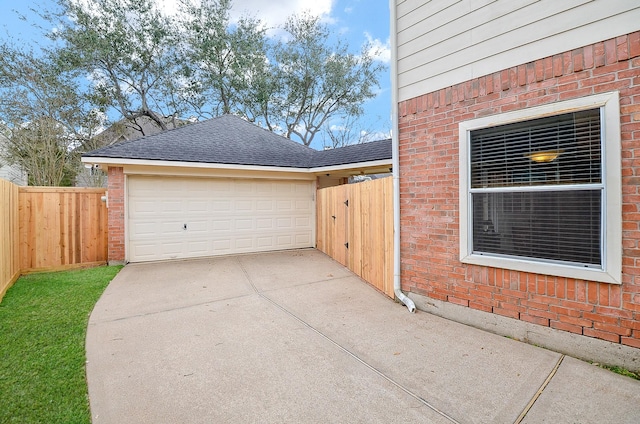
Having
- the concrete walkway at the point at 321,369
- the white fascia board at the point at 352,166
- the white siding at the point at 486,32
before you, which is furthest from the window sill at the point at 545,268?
the white fascia board at the point at 352,166

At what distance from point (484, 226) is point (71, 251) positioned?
8.52 metres

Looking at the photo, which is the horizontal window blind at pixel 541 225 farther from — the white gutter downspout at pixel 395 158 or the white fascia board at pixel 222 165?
the white fascia board at pixel 222 165

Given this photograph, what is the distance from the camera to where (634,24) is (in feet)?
8.44

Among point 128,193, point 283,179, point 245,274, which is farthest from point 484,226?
point 128,193

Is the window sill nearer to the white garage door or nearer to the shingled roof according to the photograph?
the shingled roof

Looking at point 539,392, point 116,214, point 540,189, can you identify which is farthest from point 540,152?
point 116,214

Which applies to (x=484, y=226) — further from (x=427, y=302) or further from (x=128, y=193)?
(x=128, y=193)

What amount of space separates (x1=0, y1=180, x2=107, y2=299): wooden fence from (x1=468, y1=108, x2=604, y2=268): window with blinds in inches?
313

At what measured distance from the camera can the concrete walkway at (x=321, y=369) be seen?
2.22m

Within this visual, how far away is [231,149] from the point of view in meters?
8.70

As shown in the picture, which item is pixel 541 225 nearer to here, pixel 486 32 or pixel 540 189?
pixel 540 189

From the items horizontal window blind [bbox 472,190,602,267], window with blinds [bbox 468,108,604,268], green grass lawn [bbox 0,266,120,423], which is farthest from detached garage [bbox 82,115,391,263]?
horizontal window blind [bbox 472,190,602,267]

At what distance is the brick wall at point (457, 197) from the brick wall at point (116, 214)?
6509mm

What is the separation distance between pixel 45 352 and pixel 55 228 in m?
5.07
